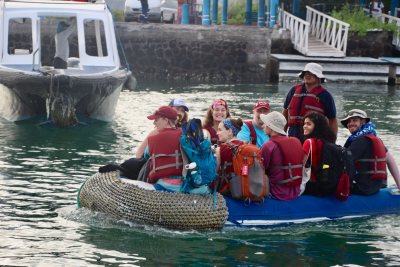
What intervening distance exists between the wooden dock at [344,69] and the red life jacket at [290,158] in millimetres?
19013

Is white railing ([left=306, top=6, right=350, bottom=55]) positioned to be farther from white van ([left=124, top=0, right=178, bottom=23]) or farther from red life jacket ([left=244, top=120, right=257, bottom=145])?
red life jacket ([left=244, top=120, right=257, bottom=145])

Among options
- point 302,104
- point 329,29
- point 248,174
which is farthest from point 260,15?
point 248,174

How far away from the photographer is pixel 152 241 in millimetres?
9453

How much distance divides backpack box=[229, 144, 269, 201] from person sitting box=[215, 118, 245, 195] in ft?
0.30

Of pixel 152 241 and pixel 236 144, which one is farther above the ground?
pixel 236 144

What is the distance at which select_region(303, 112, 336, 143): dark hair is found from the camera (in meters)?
10.0

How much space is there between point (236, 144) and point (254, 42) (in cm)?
2025

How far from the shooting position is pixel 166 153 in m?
9.72

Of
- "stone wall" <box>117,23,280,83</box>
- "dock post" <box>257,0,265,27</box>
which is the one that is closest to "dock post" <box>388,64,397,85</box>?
"stone wall" <box>117,23,280,83</box>

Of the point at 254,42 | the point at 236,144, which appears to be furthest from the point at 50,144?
the point at 254,42

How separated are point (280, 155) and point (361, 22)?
2268 centimetres

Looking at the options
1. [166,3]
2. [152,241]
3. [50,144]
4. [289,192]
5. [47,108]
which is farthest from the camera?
[166,3]

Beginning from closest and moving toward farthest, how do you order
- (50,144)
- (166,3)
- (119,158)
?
(119,158), (50,144), (166,3)

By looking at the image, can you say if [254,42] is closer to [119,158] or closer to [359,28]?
[359,28]
